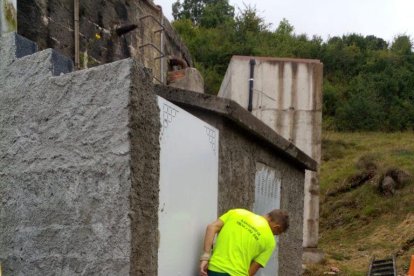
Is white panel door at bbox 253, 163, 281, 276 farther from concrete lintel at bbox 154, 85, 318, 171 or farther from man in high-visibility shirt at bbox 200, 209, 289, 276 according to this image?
man in high-visibility shirt at bbox 200, 209, 289, 276

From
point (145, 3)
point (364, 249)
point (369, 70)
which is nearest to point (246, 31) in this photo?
point (369, 70)

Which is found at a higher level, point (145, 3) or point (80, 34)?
point (145, 3)

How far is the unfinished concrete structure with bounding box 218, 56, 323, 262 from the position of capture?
11992mm

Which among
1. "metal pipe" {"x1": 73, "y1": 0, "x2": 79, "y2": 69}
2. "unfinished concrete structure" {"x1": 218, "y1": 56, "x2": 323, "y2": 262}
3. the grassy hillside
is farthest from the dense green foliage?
"metal pipe" {"x1": 73, "y1": 0, "x2": 79, "y2": 69}

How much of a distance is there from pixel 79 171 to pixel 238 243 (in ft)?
4.69

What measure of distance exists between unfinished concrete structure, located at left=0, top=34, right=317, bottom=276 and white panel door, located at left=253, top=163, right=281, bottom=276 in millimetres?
2442

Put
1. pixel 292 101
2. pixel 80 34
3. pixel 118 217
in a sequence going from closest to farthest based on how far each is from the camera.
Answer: pixel 118 217
pixel 80 34
pixel 292 101

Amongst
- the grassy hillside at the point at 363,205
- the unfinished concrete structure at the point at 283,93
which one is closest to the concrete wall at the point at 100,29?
the unfinished concrete structure at the point at 283,93

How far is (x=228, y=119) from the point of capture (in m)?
5.00

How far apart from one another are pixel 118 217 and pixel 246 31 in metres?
32.8

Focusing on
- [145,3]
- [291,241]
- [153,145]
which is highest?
[145,3]

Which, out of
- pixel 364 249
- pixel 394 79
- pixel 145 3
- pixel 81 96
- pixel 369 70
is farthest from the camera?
pixel 369 70

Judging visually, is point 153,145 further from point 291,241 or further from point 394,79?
point 394,79

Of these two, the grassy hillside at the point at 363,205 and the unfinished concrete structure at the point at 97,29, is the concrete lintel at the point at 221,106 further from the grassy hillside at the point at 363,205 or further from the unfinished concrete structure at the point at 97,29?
the grassy hillside at the point at 363,205
